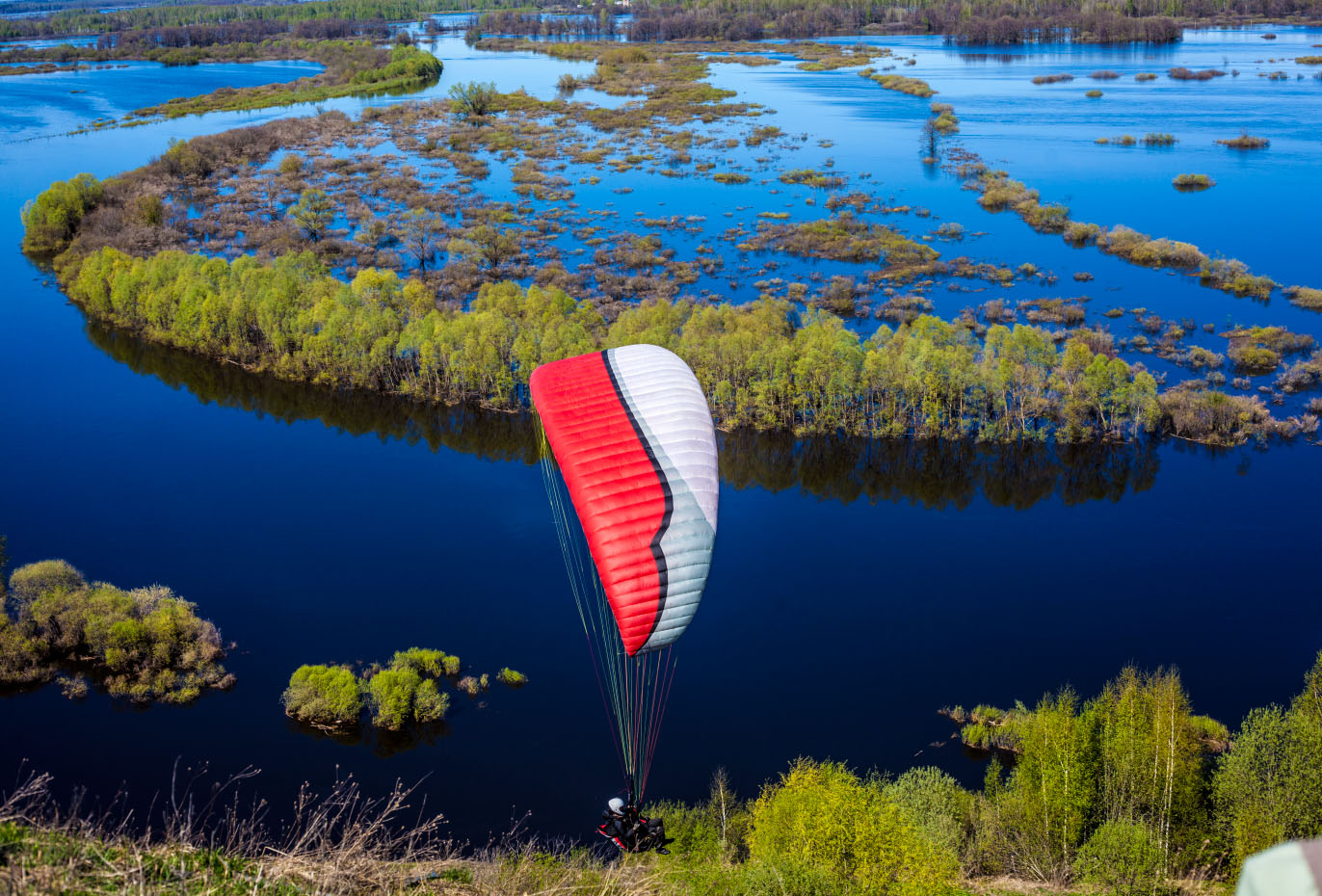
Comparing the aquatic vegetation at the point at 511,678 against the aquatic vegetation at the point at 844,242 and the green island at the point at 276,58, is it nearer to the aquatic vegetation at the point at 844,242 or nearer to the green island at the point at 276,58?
the aquatic vegetation at the point at 844,242

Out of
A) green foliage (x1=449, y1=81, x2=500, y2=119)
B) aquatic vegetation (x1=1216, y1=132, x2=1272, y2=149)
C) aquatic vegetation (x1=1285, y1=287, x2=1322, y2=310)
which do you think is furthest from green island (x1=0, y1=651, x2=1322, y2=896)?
green foliage (x1=449, y1=81, x2=500, y2=119)

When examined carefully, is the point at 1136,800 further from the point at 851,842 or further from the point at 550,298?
the point at 550,298

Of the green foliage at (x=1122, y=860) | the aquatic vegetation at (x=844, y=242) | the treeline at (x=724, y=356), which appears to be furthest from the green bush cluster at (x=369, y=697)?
the aquatic vegetation at (x=844, y=242)

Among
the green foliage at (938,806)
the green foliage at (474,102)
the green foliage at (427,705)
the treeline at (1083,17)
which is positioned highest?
the treeline at (1083,17)

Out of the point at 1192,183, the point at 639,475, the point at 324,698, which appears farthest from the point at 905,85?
the point at 639,475

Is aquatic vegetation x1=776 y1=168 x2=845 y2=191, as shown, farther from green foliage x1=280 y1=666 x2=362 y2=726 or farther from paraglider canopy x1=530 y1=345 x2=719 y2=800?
paraglider canopy x1=530 y1=345 x2=719 y2=800

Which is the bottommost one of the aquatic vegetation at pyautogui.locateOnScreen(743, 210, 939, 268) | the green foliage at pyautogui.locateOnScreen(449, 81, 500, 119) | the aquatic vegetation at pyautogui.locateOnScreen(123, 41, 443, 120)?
the aquatic vegetation at pyautogui.locateOnScreen(743, 210, 939, 268)
